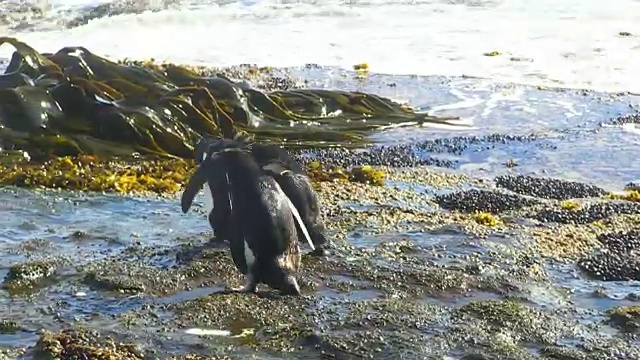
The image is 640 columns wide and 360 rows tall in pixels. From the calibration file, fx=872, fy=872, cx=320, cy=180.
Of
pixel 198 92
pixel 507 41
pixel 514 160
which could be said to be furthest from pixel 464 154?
pixel 507 41

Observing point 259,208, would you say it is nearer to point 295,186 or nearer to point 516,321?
point 295,186

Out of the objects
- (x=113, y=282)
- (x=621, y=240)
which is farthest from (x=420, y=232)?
(x=113, y=282)

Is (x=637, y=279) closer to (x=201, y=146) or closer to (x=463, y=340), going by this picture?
(x=463, y=340)

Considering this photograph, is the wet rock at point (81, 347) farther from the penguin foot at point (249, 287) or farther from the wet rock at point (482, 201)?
the wet rock at point (482, 201)

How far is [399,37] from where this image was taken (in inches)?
733

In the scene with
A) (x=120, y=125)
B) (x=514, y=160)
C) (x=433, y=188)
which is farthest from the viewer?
(x=514, y=160)

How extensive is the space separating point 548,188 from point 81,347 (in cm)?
505

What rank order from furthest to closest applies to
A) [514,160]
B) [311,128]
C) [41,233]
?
1. [311,128]
2. [514,160]
3. [41,233]

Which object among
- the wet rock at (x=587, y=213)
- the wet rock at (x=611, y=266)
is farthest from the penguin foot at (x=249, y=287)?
the wet rock at (x=587, y=213)

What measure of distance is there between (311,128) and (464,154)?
185 cm

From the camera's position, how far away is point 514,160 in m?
9.16

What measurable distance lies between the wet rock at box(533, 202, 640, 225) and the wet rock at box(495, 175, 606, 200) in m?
0.48

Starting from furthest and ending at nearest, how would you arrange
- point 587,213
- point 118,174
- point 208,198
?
1. point 118,174
2. point 587,213
3. point 208,198

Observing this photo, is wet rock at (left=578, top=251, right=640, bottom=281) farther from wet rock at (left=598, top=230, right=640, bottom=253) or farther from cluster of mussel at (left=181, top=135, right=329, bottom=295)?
cluster of mussel at (left=181, top=135, right=329, bottom=295)
